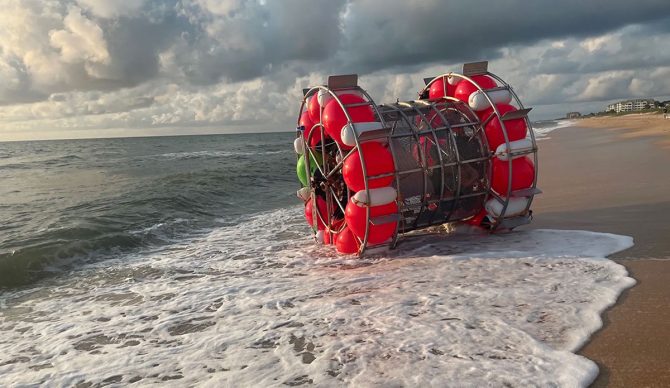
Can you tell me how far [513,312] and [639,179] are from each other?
925cm

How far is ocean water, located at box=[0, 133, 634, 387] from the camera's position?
4.01 metres

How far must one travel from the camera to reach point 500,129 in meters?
7.96

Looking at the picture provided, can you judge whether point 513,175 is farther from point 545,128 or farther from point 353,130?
point 545,128

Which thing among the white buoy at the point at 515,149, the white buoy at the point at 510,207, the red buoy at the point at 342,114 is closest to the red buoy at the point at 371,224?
the red buoy at the point at 342,114

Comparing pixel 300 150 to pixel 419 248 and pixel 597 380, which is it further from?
pixel 597 380

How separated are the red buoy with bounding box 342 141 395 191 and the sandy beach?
3.17 metres

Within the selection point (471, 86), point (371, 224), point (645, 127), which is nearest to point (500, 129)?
point (471, 86)

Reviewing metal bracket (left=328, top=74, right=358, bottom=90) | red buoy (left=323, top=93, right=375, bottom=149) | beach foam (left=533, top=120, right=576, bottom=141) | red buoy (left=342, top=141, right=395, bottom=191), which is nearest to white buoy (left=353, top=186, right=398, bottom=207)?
red buoy (left=342, top=141, right=395, bottom=191)

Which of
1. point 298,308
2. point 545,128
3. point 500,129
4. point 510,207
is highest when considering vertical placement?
point 500,129

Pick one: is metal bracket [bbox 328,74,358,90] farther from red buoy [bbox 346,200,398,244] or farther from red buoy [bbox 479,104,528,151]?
red buoy [bbox 479,104,528,151]

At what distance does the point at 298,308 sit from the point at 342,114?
3194 mm

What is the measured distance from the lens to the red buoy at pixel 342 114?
7348 millimetres

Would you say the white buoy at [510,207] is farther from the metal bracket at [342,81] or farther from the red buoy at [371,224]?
the metal bracket at [342,81]

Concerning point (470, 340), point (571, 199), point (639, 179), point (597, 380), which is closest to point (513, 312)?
point (470, 340)
